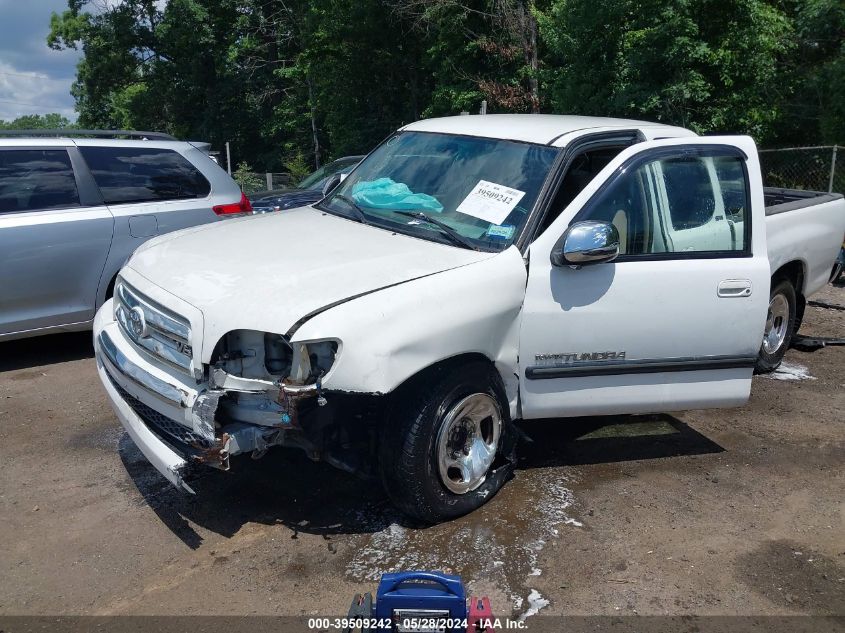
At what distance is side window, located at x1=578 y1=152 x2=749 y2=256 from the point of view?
4.34 meters

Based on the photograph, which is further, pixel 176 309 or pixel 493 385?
pixel 493 385

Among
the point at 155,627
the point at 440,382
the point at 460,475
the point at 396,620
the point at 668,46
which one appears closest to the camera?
the point at 396,620

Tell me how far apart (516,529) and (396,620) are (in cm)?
129

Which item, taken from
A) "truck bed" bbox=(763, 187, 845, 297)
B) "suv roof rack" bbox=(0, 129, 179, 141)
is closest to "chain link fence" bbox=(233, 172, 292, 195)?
"suv roof rack" bbox=(0, 129, 179, 141)

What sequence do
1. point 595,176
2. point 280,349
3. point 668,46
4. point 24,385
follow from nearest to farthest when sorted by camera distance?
point 280,349 → point 595,176 → point 24,385 → point 668,46

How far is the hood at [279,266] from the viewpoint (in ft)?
11.3

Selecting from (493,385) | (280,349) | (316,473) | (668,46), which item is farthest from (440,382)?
(668,46)

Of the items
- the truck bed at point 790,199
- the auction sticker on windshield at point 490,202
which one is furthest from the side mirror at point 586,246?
the truck bed at point 790,199

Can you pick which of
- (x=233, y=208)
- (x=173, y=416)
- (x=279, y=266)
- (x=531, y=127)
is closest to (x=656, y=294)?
(x=531, y=127)

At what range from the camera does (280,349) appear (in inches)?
139

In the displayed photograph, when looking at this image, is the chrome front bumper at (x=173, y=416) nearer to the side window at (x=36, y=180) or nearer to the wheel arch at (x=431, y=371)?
the wheel arch at (x=431, y=371)

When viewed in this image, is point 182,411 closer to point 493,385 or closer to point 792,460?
point 493,385

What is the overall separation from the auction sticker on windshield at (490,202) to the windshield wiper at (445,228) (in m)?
0.15

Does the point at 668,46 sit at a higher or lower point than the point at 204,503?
higher
